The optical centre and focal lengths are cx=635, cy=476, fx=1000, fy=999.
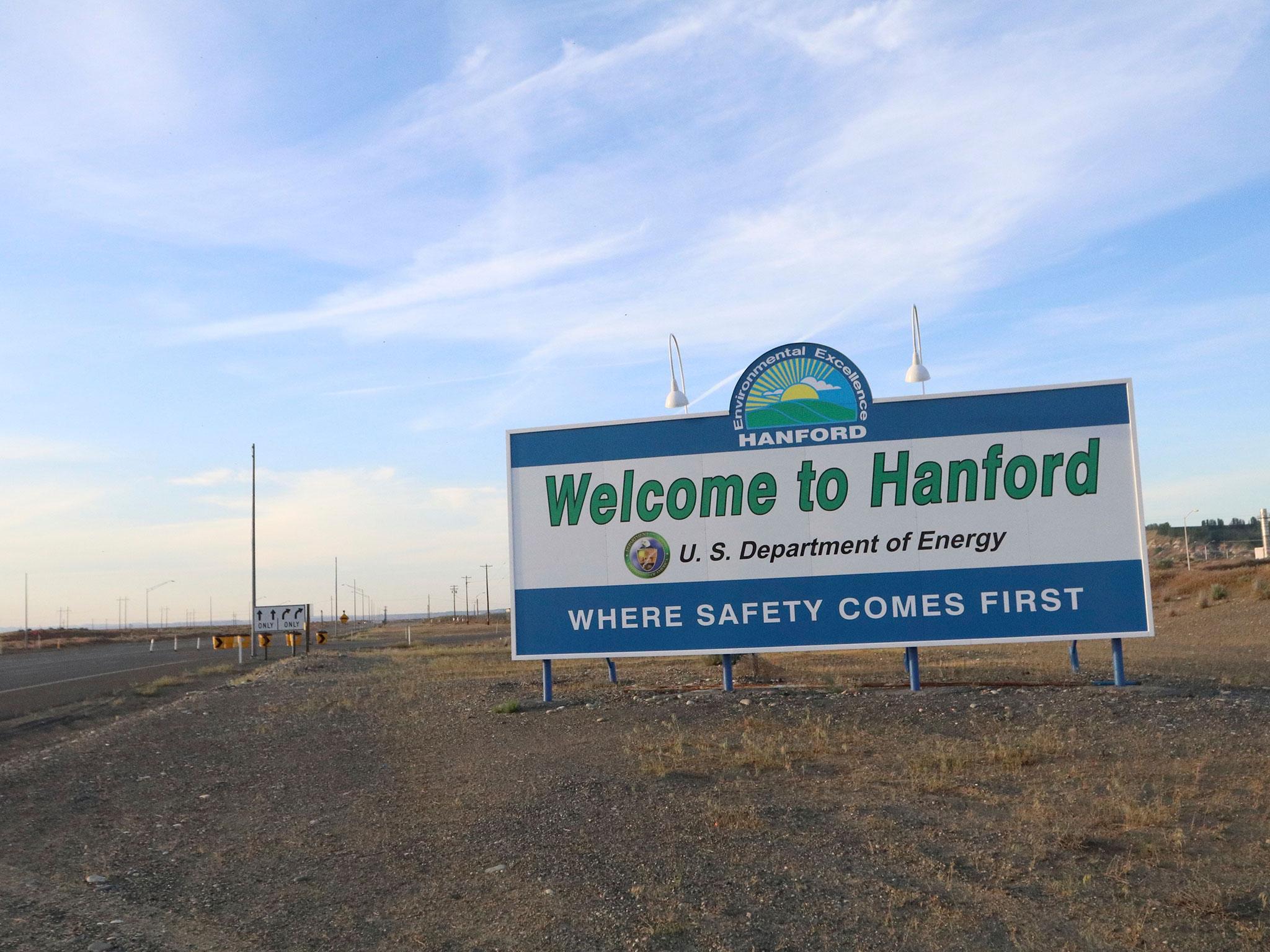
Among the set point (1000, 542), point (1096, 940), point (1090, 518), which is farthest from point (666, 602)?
point (1096, 940)

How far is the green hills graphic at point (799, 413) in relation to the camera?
15102 millimetres

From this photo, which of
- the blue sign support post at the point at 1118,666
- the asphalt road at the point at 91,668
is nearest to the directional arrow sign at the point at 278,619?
the asphalt road at the point at 91,668

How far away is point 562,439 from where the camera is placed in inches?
627

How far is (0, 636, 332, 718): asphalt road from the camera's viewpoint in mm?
23891

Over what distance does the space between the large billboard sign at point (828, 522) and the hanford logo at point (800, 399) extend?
27 millimetres

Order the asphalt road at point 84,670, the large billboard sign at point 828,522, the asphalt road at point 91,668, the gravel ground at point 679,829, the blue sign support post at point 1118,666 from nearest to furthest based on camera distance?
the gravel ground at point 679,829
the blue sign support post at point 1118,666
the large billboard sign at point 828,522
the asphalt road at point 84,670
the asphalt road at point 91,668

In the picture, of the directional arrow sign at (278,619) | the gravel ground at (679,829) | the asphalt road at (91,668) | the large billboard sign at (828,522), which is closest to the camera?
the gravel ground at (679,829)

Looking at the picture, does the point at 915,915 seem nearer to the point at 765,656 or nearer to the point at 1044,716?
the point at 1044,716

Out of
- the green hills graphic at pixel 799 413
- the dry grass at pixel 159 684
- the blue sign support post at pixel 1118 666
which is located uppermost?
the green hills graphic at pixel 799 413

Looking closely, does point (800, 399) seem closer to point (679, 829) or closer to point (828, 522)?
point (828, 522)

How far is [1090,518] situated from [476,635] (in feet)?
171

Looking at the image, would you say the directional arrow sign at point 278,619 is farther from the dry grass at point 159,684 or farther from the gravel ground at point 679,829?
the gravel ground at point 679,829

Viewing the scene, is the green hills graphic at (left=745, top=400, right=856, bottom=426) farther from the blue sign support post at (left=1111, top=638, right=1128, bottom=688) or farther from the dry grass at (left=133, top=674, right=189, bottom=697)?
the dry grass at (left=133, top=674, right=189, bottom=697)

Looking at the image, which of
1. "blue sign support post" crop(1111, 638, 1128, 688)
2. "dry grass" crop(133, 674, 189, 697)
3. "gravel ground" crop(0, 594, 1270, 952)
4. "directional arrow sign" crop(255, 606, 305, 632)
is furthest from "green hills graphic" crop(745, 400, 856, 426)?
"directional arrow sign" crop(255, 606, 305, 632)
